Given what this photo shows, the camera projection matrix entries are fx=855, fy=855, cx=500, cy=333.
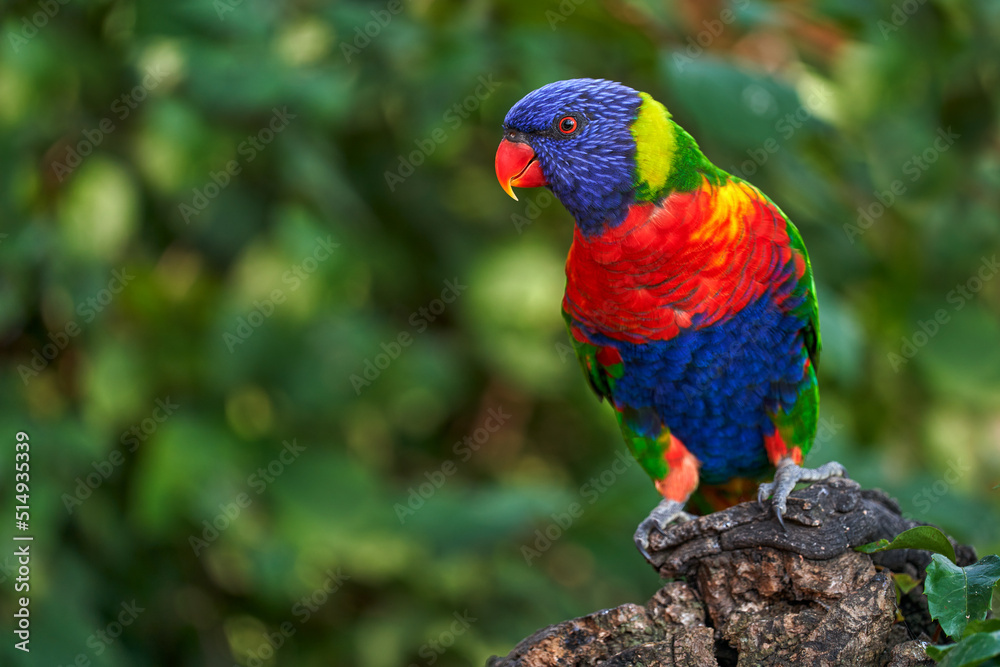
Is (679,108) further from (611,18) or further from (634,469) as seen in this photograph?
(634,469)

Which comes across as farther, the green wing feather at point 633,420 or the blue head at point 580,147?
the green wing feather at point 633,420

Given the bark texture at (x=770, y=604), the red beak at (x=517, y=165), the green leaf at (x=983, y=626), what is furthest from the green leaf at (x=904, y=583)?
the red beak at (x=517, y=165)

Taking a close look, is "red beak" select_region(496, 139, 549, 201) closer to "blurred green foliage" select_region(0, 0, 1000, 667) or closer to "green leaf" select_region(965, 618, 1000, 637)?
"blurred green foliage" select_region(0, 0, 1000, 667)

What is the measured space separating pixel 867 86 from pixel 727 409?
1.58 metres

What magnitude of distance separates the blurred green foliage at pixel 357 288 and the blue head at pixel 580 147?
1.86 feet

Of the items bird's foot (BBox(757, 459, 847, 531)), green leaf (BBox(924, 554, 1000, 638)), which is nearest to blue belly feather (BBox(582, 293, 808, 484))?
bird's foot (BBox(757, 459, 847, 531))

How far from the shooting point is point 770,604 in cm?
158

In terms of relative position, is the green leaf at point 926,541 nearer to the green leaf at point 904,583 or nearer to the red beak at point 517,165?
the green leaf at point 904,583

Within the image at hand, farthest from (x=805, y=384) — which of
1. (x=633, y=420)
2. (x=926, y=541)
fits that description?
(x=926, y=541)

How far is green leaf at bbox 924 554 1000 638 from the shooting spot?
1.23m

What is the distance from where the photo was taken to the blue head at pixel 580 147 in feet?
6.18

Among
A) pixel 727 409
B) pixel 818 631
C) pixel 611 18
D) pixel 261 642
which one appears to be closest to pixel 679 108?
pixel 611 18

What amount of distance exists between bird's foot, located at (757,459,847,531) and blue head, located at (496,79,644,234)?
2.17 feet

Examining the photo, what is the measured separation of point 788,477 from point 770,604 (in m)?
0.38
